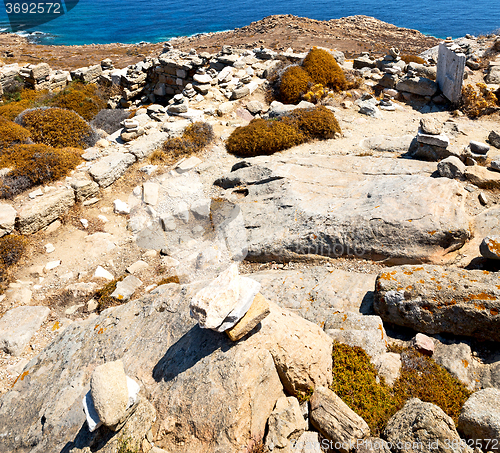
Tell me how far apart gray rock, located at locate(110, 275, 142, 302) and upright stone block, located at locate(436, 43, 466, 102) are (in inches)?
594

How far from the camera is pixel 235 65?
18547 millimetres

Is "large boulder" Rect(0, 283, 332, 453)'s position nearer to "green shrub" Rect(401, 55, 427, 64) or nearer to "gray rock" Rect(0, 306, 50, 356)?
"gray rock" Rect(0, 306, 50, 356)

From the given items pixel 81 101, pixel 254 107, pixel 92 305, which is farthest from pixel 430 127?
pixel 81 101

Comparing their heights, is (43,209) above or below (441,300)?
below

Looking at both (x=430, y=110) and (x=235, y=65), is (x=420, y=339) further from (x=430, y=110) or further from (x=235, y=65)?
(x=235, y=65)

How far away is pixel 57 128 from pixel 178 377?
12050 millimetres

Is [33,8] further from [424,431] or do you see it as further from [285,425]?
[424,431]

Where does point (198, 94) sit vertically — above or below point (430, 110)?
above

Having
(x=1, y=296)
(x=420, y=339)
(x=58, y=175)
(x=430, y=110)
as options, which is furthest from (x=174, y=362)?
(x=430, y=110)

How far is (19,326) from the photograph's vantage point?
6.61 m

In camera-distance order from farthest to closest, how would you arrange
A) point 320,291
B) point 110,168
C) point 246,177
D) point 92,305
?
point 110,168 → point 246,177 → point 92,305 → point 320,291

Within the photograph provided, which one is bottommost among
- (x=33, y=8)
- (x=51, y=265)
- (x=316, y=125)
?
(x=51, y=265)

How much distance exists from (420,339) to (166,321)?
145 inches

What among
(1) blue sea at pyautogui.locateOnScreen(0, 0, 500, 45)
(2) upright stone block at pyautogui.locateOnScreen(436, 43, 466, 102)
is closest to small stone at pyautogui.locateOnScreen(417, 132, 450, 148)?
(2) upright stone block at pyautogui.locateOnScreen(436, 43, 466, 102)
